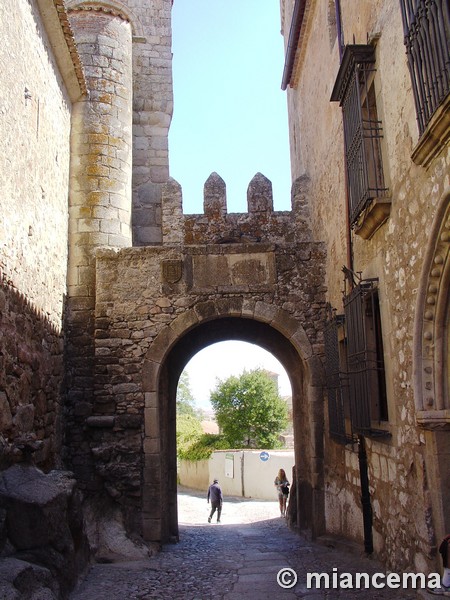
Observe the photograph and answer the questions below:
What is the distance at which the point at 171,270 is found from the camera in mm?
7719

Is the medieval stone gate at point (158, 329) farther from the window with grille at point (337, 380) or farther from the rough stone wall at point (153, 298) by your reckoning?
the window with grille at point (337, 380)

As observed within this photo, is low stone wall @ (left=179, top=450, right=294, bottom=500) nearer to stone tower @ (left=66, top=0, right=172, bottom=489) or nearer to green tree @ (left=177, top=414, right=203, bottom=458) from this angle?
green tree @ (left=177, top=414, right=203, bottom=458)

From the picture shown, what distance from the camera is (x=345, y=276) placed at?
6656 millimetres

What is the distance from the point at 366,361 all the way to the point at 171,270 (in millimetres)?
3183

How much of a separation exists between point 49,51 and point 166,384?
15.7 ft

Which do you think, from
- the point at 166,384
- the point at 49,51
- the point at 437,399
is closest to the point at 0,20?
the point at 49,51

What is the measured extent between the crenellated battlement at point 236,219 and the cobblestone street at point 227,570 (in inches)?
185

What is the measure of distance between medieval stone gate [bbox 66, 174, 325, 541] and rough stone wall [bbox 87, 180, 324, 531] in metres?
0.01

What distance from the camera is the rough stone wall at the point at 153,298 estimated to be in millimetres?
7395

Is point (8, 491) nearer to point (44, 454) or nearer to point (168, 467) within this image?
point (44, 454)

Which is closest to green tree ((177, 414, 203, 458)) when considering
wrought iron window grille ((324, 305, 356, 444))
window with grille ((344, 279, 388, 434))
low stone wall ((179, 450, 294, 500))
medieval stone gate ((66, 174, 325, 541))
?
low stone wall ((179, 450, 294, 500))

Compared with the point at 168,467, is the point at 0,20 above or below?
above

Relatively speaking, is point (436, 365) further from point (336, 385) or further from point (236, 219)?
point (236, 219)

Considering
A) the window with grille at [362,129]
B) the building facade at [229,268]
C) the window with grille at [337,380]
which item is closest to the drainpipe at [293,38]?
the building facade at [229,268]
